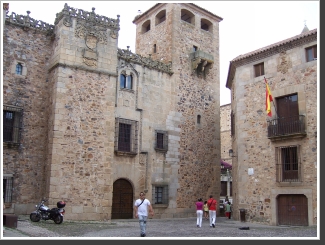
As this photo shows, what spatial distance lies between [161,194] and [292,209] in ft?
23.4

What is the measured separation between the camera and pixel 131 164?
64.9ft

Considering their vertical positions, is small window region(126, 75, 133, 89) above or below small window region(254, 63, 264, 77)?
below

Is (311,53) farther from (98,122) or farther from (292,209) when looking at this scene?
(98,122)

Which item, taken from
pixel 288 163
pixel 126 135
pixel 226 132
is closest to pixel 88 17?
pixel 126 135

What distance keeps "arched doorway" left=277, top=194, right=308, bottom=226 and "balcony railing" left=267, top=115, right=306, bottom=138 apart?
2585 mm

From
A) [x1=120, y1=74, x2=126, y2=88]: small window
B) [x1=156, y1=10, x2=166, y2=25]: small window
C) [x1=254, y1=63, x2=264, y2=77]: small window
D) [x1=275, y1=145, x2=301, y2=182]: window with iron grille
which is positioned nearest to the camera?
[x1=275, y1=145, x2=301, y2=182]: window with iron grille

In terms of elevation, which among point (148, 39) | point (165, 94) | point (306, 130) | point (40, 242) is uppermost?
point (148, 39)

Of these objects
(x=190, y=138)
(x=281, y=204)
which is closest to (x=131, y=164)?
(x=190, y=138)

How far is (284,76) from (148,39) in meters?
10.5

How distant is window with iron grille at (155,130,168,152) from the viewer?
21.2 metres

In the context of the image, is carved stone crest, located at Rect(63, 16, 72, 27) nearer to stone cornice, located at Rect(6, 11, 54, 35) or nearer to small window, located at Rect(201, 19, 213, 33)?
stone cornice, located at Rect(6, 11, 54, 35)

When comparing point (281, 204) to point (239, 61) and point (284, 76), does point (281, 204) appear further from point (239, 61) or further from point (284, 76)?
point (239, 61)

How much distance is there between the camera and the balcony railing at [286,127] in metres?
16.3

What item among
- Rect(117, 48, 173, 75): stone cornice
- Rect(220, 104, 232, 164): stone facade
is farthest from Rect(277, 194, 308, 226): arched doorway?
Rect(220, 104, 232, 164): stone facade
